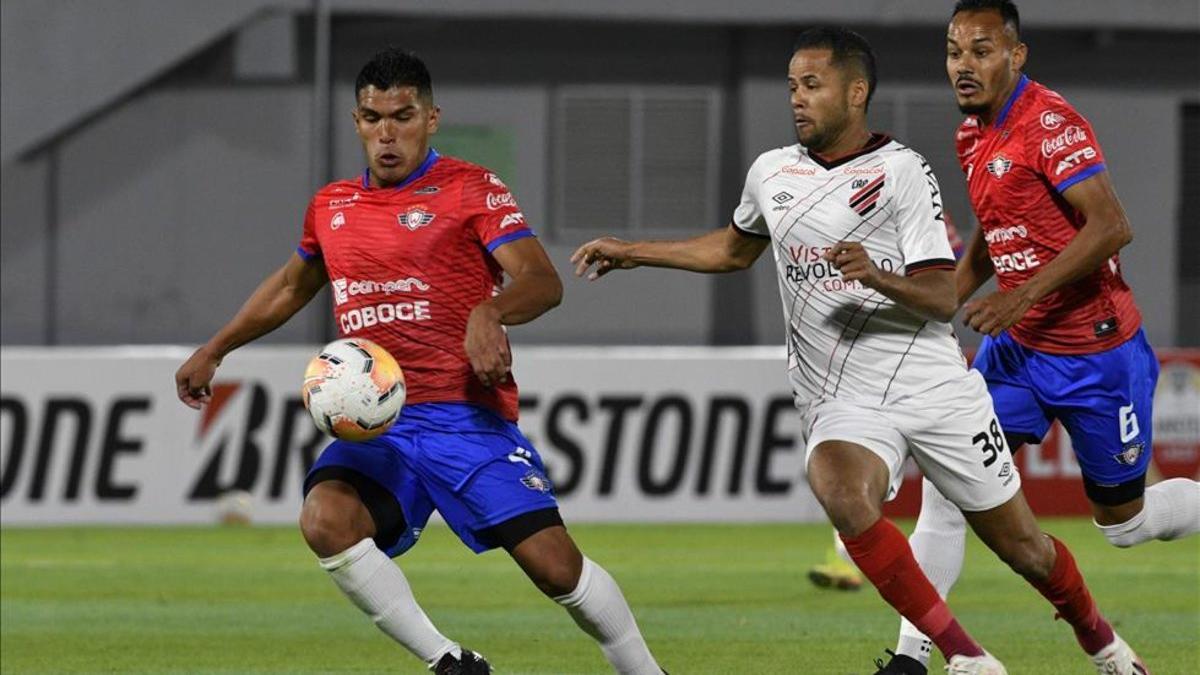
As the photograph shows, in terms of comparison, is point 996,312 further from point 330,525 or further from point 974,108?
point 330,525

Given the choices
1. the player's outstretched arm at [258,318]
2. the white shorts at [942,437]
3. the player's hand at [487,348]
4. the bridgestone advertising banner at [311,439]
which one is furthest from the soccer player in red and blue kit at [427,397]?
the bridgestone advertising banner at [311,439]

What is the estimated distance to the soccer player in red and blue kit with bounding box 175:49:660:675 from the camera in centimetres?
651

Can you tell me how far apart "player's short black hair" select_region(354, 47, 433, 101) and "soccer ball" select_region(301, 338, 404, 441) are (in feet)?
2.70

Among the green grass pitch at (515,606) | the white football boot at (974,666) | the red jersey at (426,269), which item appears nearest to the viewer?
the white football boot at (974,666)

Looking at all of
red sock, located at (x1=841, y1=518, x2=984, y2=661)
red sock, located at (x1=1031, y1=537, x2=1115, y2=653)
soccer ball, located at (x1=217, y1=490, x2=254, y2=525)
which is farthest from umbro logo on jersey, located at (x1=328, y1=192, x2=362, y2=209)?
soccer ball, located at (x1=217, y1=490, x2=254, y2=525)

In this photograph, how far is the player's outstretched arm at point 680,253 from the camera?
6965 mm

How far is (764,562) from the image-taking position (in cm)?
1297

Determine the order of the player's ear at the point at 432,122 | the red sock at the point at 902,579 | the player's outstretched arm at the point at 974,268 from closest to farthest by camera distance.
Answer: the red sock at the point at 902,579 → the player's ear at the point at 432,122 → the player's outstretched arm at the point at 974,268

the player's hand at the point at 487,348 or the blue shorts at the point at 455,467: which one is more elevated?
the player's hand at the point at 487,348

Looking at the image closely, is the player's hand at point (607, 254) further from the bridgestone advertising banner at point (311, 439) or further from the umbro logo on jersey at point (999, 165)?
the bridgestone advertising banner at point (311, 439)

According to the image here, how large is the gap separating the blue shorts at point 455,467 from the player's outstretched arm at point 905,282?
1.16m

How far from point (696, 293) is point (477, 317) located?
16809mm

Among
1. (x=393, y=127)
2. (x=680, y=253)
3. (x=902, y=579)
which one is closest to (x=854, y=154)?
(x=680, y=253)

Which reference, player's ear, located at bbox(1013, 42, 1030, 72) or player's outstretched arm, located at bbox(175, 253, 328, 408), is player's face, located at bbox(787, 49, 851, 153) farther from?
player's outstretched arm, located at bbox(175, 253, 328, 408)
